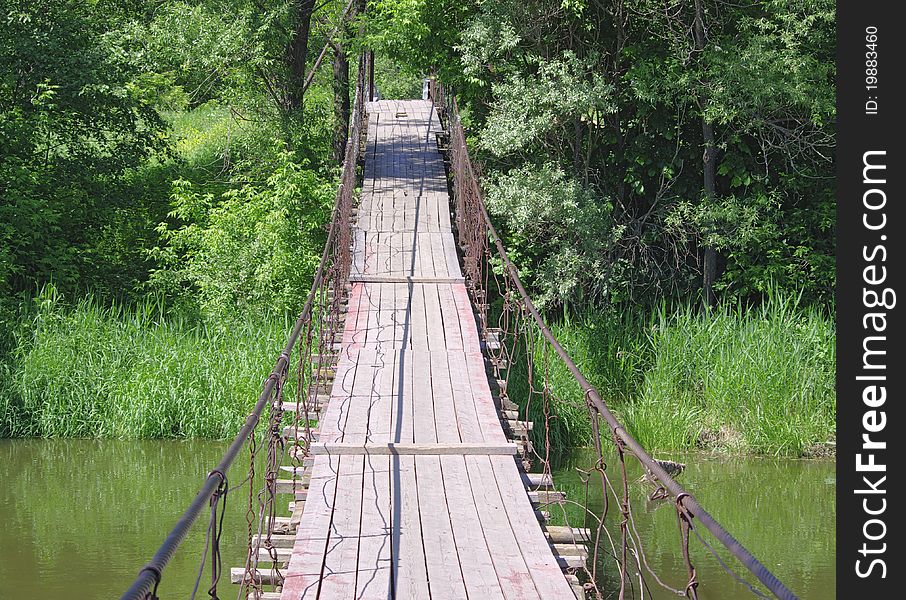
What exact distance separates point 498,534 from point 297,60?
11.5 m

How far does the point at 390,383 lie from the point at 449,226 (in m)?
4.67

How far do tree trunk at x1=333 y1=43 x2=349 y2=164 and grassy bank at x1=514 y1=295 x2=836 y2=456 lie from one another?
543cm

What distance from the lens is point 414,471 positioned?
5.13 m

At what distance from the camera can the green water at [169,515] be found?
7.42m

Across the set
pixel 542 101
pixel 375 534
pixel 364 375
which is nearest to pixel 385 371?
pixel 364 375

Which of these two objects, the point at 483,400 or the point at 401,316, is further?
the point at 401,316

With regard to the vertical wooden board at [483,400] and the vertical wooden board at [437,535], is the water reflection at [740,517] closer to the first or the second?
the vertical wooden board at [483,400]

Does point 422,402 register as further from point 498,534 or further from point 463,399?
point 498,534

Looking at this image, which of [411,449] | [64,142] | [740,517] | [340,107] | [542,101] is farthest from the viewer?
[340,107]

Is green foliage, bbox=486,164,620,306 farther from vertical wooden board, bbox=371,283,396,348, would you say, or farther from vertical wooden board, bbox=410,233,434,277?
vertical wooden board, bbox=371,283,396,348

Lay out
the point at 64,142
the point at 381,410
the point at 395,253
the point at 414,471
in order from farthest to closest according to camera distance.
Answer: the point at 64,142 → the point at 395,253 → the point at 381,410 → the point at 414,471

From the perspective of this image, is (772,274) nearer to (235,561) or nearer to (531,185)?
(531,185)

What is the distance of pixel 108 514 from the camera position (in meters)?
8.62

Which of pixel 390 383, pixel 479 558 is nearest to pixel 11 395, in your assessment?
pixel 390 383
